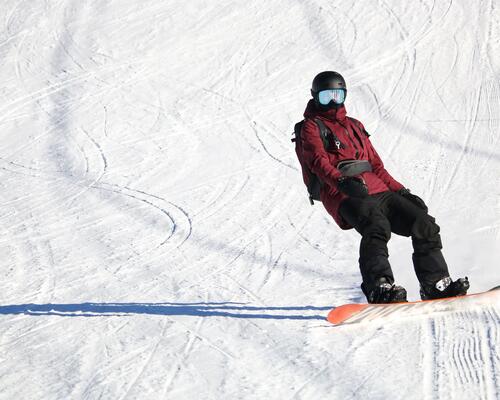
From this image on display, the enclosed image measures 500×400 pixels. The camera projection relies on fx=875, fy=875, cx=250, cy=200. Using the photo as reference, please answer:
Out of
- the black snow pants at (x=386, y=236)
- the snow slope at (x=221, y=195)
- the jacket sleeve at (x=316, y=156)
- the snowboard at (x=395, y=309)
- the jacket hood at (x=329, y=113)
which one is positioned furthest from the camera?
the jacket hood at (x=329, y=113)

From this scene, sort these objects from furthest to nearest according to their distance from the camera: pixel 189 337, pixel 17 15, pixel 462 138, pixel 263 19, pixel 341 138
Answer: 1. pixel 17 15
2. pixel 263 19
3. pixel 462 138
4. pixel 341 138
5. pixel 189 337

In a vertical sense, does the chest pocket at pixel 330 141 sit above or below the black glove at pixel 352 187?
above

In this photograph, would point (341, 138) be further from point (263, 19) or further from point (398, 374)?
point (263, 19)

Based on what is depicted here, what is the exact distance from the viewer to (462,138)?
29.1 feet

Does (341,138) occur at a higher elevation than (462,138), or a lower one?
lower

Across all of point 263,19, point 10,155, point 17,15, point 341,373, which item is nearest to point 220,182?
point 10,155

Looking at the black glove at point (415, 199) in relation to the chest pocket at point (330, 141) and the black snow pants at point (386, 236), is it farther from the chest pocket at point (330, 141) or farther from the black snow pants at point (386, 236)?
the chest pocket at point (330, 141)

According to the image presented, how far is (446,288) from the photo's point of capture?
5.04m

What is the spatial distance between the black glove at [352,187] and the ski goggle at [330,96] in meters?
0.59

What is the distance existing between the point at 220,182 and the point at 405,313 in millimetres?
3588

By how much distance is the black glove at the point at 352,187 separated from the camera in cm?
505

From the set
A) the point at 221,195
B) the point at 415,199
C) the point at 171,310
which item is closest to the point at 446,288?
the point at 415,199

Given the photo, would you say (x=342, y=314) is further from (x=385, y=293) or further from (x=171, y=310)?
(x=171, y=310)

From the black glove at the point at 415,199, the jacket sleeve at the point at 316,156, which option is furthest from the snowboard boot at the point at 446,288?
the jacket sleeve at the point at 316,156
